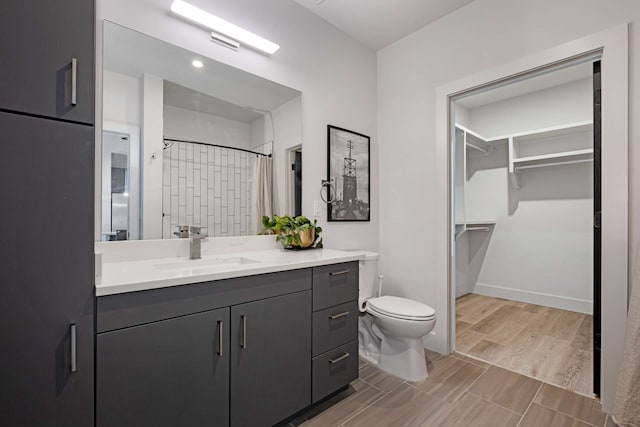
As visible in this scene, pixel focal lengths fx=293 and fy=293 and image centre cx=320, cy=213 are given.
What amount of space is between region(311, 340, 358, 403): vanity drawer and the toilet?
35 cm

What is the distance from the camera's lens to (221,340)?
4.02 feet

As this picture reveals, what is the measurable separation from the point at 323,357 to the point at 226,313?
0.68 m

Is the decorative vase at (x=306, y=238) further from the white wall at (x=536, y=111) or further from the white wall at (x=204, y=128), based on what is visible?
the white wall at (x=536, y=111)

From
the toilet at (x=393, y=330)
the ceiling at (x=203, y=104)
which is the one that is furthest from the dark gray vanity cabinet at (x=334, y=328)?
the ceiling at (x=203, y=104)

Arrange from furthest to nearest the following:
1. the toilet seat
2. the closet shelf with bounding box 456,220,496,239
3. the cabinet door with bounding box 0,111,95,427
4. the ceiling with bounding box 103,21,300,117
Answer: the closet shelf with bounding box 456,220,496,239 → the toilet seat → the ceiling with bounding box 103,21,300,117 → the cabinet door with bounding box 0,111,95,427

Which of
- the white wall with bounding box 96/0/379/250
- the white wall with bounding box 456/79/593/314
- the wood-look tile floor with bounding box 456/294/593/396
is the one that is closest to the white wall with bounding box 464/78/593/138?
the white wall with bounding box 456/79/593/314

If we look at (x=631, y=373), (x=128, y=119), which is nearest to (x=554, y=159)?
(x=631, y=373)

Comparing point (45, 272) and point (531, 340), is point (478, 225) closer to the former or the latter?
point (531, 340)

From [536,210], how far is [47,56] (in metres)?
4.37

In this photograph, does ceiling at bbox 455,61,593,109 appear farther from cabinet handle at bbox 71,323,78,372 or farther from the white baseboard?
cabinet handle at bbox 71,323,78,372

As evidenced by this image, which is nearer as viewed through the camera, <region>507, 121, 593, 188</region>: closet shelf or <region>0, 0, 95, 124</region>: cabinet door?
<region>0, 0, 95, 124</region>: cabinet door

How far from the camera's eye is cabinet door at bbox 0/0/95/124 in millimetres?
834

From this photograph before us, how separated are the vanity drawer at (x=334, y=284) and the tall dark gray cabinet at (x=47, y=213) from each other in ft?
3.22

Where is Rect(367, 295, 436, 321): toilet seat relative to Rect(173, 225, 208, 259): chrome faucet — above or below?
below
